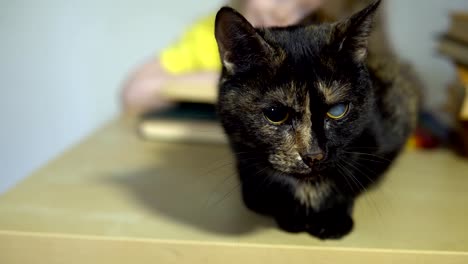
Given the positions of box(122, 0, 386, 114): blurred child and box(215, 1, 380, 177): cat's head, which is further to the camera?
box(122, 0, 386, 114): blurred child

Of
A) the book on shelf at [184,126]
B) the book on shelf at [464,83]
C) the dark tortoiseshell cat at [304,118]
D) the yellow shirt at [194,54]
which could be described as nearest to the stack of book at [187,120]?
the book on shelf at [184,126]

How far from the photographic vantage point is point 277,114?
20.4 inches

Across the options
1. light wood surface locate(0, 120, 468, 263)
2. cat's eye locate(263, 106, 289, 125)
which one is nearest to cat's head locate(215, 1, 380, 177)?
cat's eye locate(263, 106, 289, 125)

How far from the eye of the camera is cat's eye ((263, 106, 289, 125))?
0.52m

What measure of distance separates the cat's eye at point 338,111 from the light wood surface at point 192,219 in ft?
0.53

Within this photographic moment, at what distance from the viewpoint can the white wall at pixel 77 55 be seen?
1240 mm

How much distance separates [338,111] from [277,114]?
77 mm

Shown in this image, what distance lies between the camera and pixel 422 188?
722 millimetres

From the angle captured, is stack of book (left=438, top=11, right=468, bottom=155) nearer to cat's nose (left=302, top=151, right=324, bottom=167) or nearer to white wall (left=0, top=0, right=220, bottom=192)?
cat's nose (left=302, top=151, right=324, bottom=167)

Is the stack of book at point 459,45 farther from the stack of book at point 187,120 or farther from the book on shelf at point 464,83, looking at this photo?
the stack of book at point 187,120

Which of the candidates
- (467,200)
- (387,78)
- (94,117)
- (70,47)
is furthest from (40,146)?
(467,200)

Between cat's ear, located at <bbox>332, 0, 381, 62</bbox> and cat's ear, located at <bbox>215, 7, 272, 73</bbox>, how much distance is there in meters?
0.09

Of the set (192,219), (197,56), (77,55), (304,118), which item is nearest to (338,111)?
(304,118)

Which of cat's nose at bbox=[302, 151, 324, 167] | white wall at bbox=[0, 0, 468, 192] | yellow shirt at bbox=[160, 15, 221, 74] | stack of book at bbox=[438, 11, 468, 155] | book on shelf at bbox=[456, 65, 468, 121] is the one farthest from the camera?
white wall at bbox=[0, 0, 468, 192]
